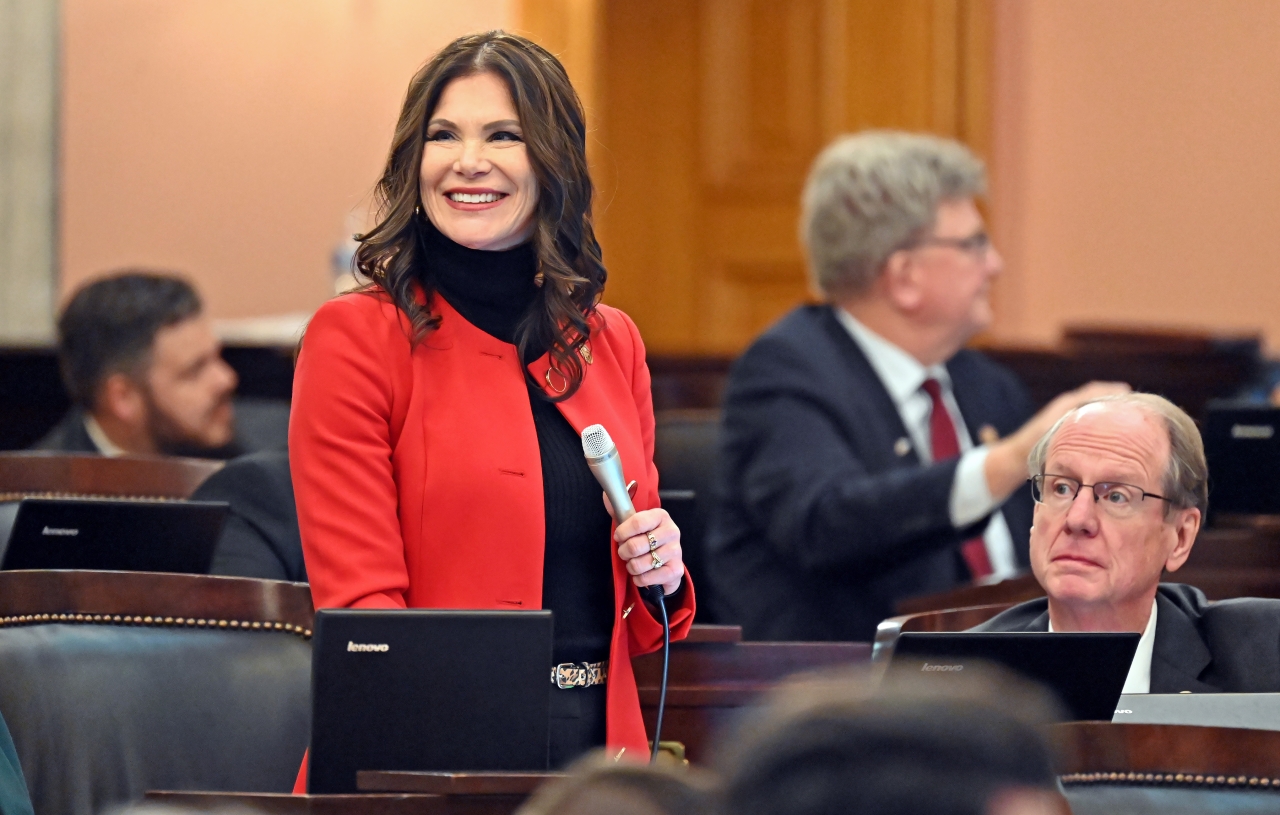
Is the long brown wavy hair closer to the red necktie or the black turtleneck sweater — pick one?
the black turtleneck sweater

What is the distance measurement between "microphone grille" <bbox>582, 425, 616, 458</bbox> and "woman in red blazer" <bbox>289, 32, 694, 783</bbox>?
3.1 inches

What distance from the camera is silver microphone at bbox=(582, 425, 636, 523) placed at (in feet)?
5.66

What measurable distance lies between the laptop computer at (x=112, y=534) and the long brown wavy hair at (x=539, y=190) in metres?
0.54

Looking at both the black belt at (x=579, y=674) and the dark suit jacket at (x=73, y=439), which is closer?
the black belt at (x=579, y=674)

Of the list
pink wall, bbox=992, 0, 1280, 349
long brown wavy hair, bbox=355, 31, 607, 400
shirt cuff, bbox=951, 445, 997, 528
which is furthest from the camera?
pink wall, bbox=992, 0, 1280, 349

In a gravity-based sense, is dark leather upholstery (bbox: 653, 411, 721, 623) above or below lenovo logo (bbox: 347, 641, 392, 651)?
below

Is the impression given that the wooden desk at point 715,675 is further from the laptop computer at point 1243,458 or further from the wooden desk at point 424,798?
the laptop computer at point 1243,458

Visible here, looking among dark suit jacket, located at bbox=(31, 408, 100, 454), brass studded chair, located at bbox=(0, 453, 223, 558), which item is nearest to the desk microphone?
brass studded chair, located at bbox=(0, 453, 223, 558)

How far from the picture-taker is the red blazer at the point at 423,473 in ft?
5.83

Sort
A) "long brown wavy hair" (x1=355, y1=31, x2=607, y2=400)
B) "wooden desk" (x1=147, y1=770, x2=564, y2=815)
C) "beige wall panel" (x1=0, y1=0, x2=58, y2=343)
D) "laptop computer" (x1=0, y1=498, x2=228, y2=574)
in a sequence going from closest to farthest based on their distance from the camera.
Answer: "wooden desk" (x1=147, y1=770, x2=564, y2=815), "long brown wavy hair" (x1=355, y1=31, x2=607, y2=400), "laptop computer" (x1=0, y1=498, x2=228, y2=574), "beige wall panel" (x1=0, y1=0, x2=58, y2=343)

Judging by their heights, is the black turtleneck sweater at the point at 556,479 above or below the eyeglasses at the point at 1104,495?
above

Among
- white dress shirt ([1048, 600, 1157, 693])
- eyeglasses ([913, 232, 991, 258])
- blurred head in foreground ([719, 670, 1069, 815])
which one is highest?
blurred head in foreground ([719, 670, 1069, 815])

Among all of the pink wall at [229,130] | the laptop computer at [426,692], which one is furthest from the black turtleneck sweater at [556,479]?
the pink wall at [229,130]

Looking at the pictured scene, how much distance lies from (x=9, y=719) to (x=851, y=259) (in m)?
2.21
